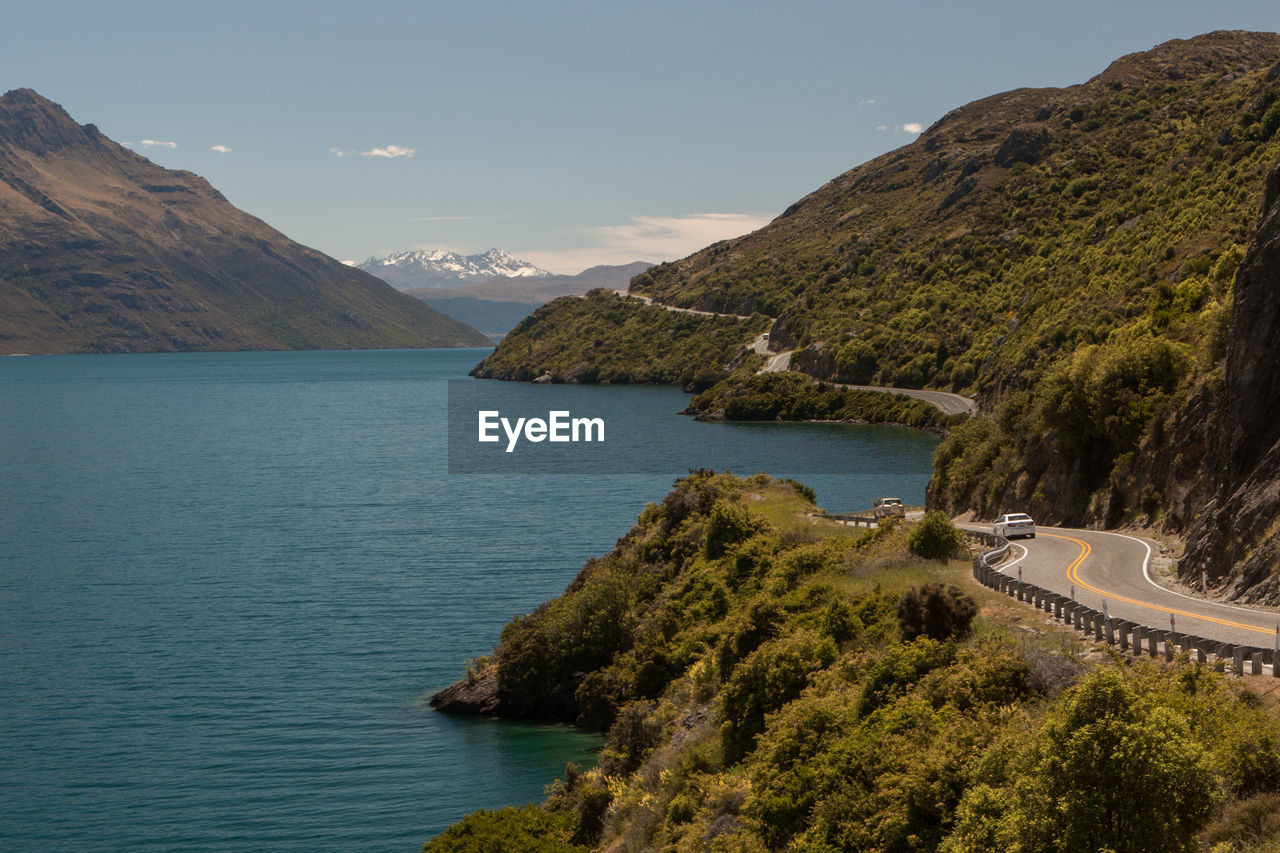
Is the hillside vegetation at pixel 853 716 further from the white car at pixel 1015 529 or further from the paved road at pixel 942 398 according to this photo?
the paved road at pixel 942 398

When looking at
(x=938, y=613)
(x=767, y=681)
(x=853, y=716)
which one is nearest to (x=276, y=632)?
(x=767, y=681)

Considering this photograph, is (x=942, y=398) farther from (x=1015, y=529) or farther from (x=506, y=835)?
(x=506, y=835)

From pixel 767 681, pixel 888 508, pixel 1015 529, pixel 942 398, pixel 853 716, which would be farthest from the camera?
pixel 942 398

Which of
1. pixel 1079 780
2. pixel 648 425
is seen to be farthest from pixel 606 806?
pixel 648 425

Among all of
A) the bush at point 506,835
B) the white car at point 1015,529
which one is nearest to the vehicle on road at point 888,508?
the white car at point 1015,529

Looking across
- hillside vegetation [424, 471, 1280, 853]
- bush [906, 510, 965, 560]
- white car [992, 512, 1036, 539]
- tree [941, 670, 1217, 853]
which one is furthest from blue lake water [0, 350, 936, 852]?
tree [941, 670, 1217, 853]

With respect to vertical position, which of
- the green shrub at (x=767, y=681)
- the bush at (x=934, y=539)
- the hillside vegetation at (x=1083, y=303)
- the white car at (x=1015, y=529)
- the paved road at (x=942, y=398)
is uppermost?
the hillside vegetation at (x=1083, y=303)
